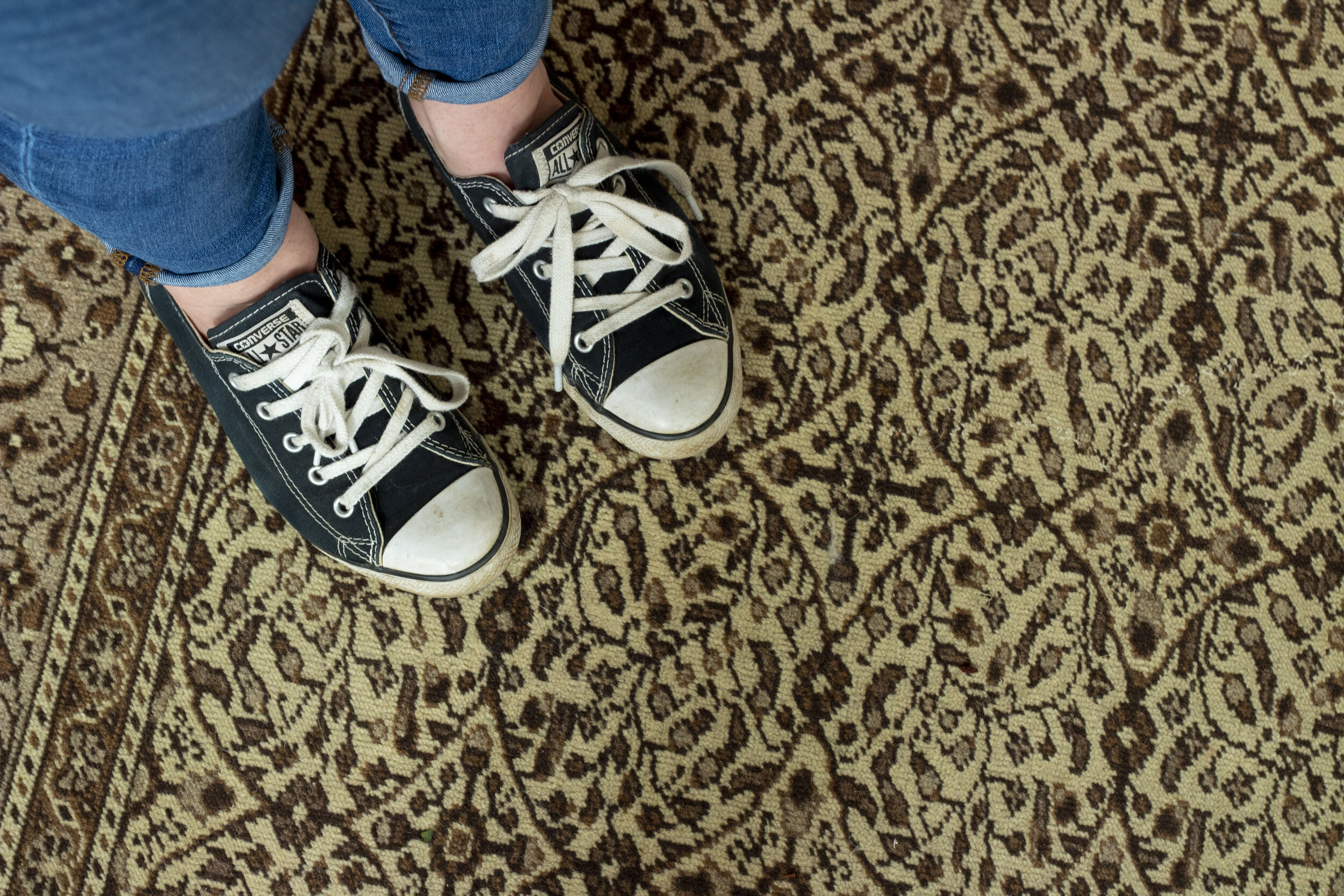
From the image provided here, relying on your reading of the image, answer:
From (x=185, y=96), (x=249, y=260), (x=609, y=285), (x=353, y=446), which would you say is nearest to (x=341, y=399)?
(x=353, y=446)

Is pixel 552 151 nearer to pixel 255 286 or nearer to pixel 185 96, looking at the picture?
pixel 255 286

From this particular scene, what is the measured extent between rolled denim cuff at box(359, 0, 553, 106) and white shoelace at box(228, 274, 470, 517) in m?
0.21

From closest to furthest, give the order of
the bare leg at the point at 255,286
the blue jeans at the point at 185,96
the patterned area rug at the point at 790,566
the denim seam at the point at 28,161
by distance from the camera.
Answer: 1. the blue jeans at the point at 185,96
2. the denim seam at the point at 28,161
3. the bare leg at the point at 255,286
4. the patterned area rug at the point at 790,566

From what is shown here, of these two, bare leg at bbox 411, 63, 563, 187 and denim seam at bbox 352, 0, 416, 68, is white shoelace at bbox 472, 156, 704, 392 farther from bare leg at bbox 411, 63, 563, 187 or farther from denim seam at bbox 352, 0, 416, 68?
denim seam at bbox 352, 0, 416, 68

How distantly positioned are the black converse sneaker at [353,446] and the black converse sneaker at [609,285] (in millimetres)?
122

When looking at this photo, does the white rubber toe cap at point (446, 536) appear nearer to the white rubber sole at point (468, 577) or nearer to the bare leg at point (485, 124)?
the white rubber sole at point (468, 577)

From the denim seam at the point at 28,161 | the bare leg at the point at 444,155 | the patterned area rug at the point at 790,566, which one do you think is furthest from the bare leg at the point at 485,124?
the denim seam at the point at 28,161

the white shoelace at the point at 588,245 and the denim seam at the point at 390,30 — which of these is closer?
the denim seam at the point at 390,30

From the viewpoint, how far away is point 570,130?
753mm

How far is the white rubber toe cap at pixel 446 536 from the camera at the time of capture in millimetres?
747

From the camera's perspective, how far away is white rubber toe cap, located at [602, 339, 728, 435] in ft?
2.52

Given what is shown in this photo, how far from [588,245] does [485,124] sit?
0.45ft

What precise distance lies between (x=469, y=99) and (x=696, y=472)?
0.41m

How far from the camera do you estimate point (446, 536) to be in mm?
747
